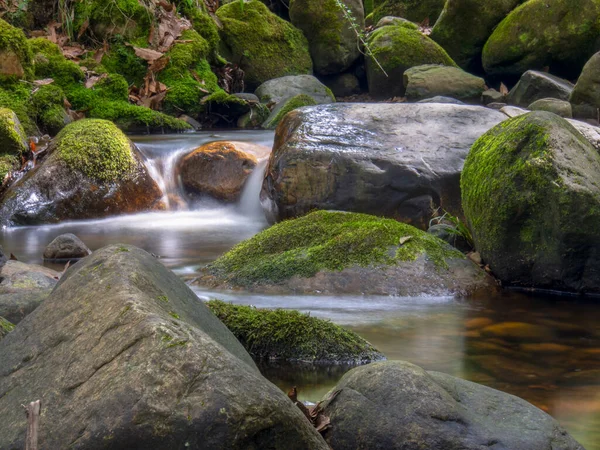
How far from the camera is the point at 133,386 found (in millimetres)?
2074

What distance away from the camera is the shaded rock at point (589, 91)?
12219 millimetres

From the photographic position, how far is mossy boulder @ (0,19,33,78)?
11125 millimetres

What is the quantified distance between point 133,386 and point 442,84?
13.8 meters

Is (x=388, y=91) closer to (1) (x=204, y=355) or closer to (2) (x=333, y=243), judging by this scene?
(2) (x=333, y=243)

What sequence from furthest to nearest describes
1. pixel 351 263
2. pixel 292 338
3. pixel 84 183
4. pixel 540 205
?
pixel 84 183 < pixel 351 263 < pixel 540 205 < pixel 292 338

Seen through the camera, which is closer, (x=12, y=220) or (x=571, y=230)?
(x=571, y=230)

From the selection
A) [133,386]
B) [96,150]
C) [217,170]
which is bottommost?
[217,170]

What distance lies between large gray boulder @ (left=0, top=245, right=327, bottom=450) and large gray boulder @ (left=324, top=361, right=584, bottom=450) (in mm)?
558

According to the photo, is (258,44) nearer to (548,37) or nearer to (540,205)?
(548,37)

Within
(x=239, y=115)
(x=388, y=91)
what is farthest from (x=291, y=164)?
(x=388, y=91)

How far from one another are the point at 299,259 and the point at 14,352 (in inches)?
143

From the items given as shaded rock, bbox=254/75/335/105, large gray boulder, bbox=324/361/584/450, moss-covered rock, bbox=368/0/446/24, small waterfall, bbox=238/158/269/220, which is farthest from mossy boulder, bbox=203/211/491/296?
moss-covered rock, bbox=368/0/446/24

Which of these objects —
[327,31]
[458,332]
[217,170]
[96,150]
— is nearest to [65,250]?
[96,150]

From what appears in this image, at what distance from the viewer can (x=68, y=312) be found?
2527 millimetres
